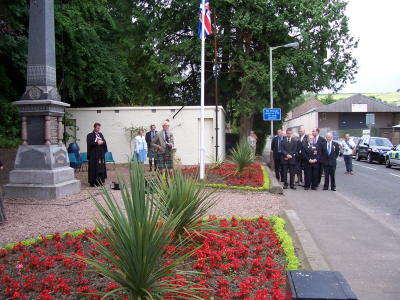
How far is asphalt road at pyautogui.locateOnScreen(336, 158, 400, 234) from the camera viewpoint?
8945 mm

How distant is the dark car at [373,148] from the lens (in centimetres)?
2575

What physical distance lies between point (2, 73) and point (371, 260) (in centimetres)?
1587

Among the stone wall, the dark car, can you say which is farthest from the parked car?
the stone wall

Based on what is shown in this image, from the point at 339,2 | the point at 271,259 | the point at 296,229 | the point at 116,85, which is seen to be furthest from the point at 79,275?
the point at 339,2

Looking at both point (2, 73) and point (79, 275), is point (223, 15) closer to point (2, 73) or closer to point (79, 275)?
point (2, 73)

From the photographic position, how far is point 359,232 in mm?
7215

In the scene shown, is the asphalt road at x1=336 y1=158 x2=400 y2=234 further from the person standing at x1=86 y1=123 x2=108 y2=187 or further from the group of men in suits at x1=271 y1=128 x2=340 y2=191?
the person standing at x1=86 y1=123 x2=108 y2=187

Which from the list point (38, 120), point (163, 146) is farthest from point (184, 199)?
point (163, 146)

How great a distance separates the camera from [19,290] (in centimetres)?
383

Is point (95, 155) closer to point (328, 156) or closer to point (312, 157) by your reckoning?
point (312, 157)

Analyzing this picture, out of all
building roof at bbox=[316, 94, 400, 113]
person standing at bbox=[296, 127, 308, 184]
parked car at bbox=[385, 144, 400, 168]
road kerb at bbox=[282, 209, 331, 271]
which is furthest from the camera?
building roof at bbox=[316, 94, 400, 113]

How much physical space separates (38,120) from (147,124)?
11.1 metres

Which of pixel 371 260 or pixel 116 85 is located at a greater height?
pixel 116 85

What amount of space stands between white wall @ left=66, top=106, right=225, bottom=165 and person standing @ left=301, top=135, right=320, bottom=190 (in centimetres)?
805
